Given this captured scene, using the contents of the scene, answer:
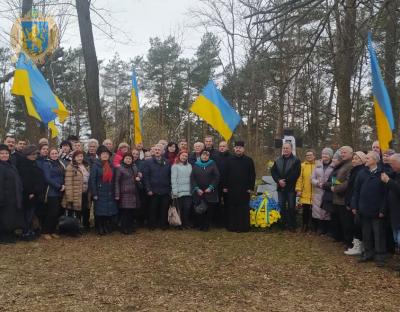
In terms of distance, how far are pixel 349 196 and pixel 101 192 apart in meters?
4.54

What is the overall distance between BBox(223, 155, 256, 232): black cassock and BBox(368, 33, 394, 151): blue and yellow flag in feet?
11.3

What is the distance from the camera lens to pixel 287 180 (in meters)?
8.48

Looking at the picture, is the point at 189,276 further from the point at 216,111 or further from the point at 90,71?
the point at 90,71

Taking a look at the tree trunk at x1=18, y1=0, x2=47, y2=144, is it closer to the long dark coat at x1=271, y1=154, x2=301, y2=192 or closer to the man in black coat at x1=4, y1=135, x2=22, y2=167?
the man in black coat at x1=4, y1=135, x2=22, y2=167

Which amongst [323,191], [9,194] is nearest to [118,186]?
[9,194]

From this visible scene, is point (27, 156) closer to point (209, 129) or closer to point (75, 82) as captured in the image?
point (209, 129)

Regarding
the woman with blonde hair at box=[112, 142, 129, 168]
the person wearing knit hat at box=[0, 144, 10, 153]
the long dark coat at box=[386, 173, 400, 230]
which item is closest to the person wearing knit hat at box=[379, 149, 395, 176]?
the long dark coat at box=[386, 173, 400, 230]

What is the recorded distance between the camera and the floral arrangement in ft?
28.4

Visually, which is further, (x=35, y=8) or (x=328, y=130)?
(x=328, y=130)

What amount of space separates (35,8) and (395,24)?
35.1 ft

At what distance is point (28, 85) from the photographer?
28.8 feet

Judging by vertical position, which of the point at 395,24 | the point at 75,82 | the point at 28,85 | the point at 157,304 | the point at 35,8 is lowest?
the point at 157,304

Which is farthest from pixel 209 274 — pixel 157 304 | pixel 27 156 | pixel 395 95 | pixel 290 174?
pixel 395 95

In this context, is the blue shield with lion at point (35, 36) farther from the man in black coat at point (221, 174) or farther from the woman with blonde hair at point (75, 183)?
the man in black coat at point (221, 174)
